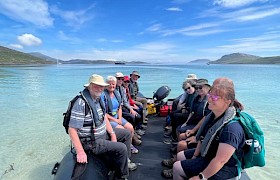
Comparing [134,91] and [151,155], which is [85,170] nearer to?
[151,155]

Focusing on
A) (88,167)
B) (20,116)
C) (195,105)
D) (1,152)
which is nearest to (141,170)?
(88,167)

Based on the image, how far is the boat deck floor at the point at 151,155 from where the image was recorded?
3.26 meters

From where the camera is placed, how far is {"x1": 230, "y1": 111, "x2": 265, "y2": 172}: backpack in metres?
1.94

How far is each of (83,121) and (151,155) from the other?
5.63 ft

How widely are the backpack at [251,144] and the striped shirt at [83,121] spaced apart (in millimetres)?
1700

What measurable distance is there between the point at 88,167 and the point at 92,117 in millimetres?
598

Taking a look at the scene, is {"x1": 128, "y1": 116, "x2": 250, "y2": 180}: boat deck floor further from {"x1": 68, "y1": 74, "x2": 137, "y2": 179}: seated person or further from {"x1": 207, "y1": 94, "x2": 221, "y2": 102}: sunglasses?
{"x1": 207, "y1": 94, "x2": 221, "y2": 102}: sunglasses

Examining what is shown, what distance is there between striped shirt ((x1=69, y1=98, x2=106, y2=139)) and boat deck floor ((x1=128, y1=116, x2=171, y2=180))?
2.77ft

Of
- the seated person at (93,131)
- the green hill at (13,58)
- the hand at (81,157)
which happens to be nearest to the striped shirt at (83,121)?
the seated person at (93,131)

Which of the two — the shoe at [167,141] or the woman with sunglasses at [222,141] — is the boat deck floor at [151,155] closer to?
the shoe at [167,141]

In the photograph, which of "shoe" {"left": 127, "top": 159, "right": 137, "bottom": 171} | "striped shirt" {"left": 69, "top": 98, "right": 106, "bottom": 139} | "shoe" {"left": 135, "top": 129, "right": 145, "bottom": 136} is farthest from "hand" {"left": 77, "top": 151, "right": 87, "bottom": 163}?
"shoe" {"left": 135, "top": 129, "right": 145, "bottom": 136}

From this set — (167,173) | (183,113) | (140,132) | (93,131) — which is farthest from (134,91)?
(93,131)

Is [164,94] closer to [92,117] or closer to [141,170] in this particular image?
[141,170]

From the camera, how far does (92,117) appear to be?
2.79 meters
